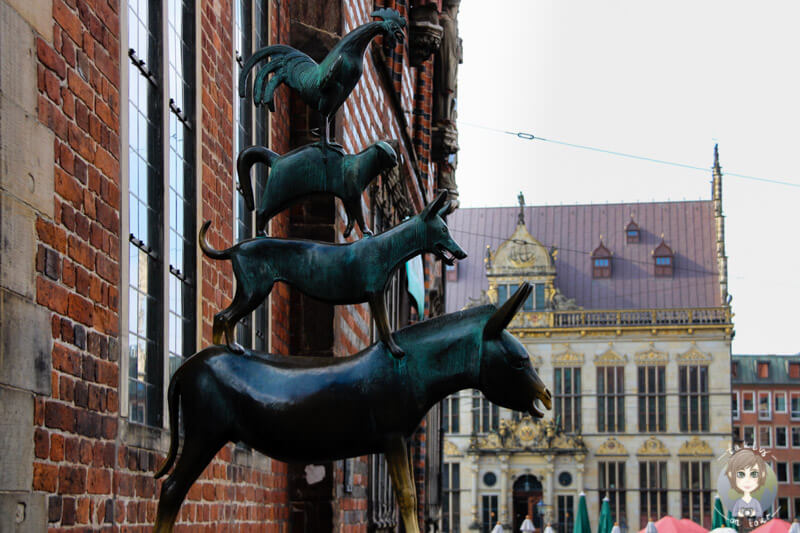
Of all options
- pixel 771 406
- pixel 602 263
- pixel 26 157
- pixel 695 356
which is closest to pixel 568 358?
pixel 695 356

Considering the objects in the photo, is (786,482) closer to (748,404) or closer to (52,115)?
(748,404)

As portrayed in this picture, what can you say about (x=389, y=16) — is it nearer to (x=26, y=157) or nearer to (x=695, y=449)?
(x=26, y=157)

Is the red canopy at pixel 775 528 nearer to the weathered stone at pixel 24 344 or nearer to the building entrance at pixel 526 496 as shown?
the weathered stone at pixel 24 344

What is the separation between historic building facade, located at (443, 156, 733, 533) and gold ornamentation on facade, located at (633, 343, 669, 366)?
4cm

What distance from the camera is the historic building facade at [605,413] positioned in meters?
54.5

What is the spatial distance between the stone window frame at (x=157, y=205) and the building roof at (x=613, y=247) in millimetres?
50789

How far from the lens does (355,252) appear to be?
4164 millimetres

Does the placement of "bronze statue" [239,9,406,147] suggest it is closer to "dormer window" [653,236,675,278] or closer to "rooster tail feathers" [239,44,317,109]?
"rooster tail feathers" [239,44,317,109]

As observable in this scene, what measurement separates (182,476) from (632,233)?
2251 inches

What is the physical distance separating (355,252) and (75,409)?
1.17 metres

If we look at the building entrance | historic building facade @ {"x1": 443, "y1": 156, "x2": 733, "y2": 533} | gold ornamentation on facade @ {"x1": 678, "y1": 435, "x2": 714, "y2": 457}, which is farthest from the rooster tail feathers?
gold ornamentation on facade @ {"x1": 678, "y1": 435, "x2": 714, "y2": 457}

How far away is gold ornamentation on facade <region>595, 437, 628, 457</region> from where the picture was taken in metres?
54.9

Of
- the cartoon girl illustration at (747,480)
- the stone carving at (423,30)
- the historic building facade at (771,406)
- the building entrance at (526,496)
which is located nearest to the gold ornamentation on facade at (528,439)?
the building entrance at (526,496)

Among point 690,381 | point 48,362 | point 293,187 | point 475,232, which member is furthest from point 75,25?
point 475,232
